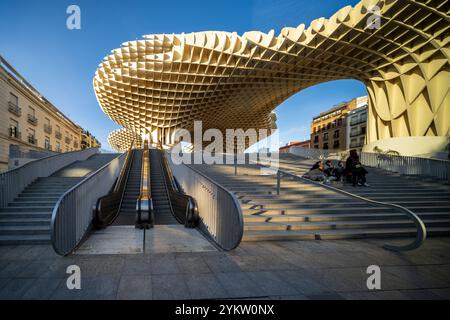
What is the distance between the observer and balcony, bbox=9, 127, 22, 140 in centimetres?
2123

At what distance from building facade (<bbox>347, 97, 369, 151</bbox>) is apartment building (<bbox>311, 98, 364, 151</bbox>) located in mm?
1805

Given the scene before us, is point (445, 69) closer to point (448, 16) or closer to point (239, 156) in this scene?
point (448, 16)

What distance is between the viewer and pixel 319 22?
1964 centimetres

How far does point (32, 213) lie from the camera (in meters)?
5.84

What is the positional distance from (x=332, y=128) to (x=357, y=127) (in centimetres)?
1064

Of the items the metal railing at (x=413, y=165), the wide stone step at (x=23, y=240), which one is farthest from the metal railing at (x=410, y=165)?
the wide stone step at (x=23, y=240)

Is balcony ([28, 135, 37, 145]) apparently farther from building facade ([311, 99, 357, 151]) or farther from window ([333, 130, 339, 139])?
window ([333, 130, 339, 139])

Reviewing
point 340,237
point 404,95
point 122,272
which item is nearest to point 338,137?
point 404,95

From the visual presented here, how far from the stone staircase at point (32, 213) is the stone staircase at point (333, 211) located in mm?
4476

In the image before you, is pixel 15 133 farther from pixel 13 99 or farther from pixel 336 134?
pixel 336 134

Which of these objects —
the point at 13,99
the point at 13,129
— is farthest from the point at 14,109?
A: the point at 13,129

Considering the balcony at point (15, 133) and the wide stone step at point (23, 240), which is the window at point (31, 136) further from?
the wide stone step at point (23, 240)

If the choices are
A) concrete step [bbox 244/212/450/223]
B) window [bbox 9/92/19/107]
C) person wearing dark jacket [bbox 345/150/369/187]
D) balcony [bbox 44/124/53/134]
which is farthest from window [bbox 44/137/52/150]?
person wearing dark jacket [bbox 345/150/369/187]
